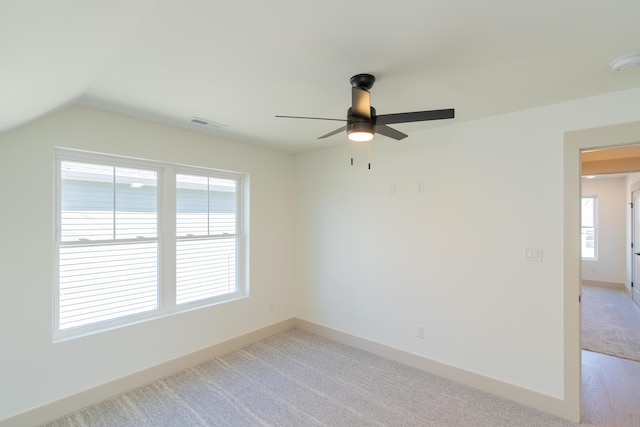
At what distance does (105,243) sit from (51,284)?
503 millimetres

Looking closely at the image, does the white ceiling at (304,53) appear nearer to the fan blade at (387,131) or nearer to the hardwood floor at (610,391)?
the fan blade at (387,131)

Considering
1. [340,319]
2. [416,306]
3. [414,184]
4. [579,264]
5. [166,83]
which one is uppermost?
[166,83]

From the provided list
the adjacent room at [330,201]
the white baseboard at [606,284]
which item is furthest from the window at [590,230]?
the adjacent room at [330,201]

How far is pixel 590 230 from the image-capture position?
22.9ft

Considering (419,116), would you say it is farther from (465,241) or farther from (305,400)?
(305,400)

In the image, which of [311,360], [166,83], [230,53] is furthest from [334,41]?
[311,360]

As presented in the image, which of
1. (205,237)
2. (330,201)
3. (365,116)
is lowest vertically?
(205,237)

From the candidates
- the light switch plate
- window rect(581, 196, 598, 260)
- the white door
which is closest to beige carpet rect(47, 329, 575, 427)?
the light switch plate

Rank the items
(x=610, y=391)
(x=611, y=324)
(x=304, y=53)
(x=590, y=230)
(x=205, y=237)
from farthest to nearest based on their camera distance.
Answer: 1. (x=590, y=230)
2. (x=611, y=324)
3. (x=205, y=237)
4. (x=610, y=391)
5. (x=304, y=53)

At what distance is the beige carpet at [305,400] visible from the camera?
2375mm

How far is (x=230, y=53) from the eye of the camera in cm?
175

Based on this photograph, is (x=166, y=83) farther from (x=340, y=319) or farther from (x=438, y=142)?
(x=340, y=319)

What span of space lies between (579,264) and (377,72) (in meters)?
2.24

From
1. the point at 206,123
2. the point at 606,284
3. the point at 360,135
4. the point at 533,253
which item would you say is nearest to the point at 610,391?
the point at 533,253
